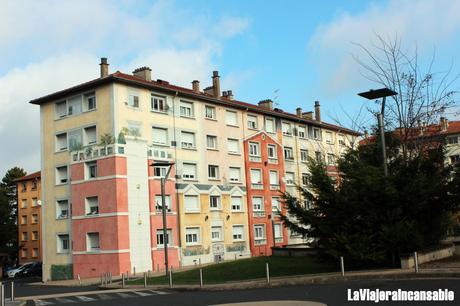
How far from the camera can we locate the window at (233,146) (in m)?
49.5

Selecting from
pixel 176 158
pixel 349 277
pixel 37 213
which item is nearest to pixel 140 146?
pixel 176 158

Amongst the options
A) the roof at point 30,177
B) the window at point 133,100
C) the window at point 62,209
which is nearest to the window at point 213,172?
the window at point 133,100

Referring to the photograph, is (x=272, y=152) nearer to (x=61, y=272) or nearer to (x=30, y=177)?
(x=61, y=272)

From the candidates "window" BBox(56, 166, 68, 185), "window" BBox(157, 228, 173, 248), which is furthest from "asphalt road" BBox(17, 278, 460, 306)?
"window" BBox(56, 166, 68, 185)

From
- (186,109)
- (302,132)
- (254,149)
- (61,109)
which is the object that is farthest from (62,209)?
(302,132)

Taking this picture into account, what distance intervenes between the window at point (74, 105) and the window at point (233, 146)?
13223mm

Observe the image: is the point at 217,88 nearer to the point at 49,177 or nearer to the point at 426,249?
the point at 49,177

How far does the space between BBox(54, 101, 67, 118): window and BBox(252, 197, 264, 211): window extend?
59.5 feet

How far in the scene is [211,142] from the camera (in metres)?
48.0

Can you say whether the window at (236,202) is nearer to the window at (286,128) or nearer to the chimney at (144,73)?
the window at (286,128)

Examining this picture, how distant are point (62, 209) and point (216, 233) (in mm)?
12549

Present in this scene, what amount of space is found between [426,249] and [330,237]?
3.70 meters

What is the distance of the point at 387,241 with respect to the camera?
19859 mm

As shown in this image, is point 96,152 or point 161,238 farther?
point 161,238
